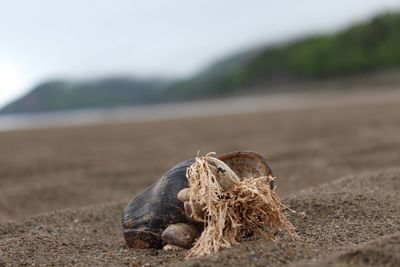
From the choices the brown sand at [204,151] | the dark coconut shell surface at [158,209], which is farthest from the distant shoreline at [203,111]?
the dark coconut shell surface at [158,209]

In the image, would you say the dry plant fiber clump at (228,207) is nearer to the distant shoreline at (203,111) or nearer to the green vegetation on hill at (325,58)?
the distant shoreline at (203,111)

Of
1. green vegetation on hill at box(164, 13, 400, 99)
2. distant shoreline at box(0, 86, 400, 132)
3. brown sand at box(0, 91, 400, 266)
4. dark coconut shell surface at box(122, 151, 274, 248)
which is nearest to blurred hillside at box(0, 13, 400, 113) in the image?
green vegetation on hill at box(164, 13, 400, 99)

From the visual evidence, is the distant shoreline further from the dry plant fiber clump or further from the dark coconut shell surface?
the dry plant fiber clump

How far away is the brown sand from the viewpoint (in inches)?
138

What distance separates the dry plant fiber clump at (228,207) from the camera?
343 centimetres

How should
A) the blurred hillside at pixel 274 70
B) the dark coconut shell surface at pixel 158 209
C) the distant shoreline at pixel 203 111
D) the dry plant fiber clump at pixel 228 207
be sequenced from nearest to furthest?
the dry plant fiber clump at pixel 228 207, the dark coconut shell surface at pixel 158 209, the distant shoreline at pixel 203 111, the blurred hillside at pixel 274 70

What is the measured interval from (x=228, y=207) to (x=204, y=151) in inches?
269

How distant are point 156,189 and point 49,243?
2.87 feet

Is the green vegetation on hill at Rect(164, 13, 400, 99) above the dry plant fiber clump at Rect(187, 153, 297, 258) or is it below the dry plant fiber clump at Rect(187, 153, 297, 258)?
above

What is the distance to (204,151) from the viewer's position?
10.3 m

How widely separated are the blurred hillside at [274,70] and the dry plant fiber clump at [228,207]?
78.4ft

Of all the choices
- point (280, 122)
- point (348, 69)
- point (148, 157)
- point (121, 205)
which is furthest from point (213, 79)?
point (121, 205)

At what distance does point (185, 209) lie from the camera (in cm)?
353

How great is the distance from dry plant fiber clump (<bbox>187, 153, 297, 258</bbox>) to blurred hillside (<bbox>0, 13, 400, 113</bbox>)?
23.9 meters
